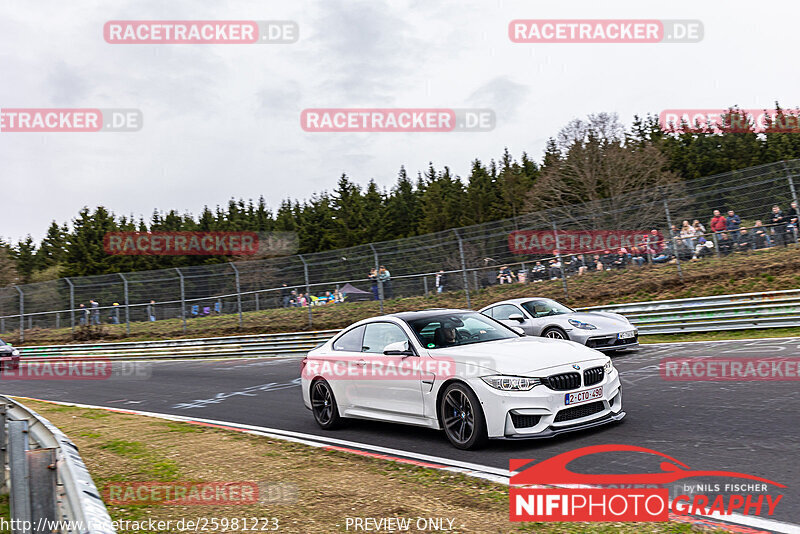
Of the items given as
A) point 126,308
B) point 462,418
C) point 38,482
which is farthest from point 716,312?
point 126,308

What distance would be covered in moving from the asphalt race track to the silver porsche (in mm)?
469

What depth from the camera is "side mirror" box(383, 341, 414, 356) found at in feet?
24.5

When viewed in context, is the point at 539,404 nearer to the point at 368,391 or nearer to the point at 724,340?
the point at 368,391

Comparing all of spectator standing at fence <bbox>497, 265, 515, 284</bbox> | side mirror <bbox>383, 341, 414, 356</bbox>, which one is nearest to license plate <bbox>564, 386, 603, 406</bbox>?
side mirror <bbox>383, 341, 414, 356</bbox>

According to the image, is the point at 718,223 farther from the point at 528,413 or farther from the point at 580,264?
the point at 528,413

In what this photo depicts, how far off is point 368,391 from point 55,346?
25465mm

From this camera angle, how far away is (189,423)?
9750 millimetres

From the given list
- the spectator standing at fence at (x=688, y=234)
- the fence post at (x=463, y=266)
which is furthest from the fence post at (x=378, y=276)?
the spectator standing at fence at (x=688, y=234)

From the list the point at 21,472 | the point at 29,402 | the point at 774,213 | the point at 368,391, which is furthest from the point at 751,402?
the point at 29,402

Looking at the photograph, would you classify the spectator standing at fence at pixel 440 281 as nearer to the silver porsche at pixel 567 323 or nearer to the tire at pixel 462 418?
the silver porsche at pixel 567 323

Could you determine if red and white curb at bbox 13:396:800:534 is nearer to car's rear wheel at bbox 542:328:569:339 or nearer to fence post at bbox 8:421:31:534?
fence post at bbox 8:421:31:534

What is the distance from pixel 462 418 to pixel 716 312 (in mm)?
10695

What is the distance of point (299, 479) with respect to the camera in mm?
5984

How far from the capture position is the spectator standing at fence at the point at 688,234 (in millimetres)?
17281
